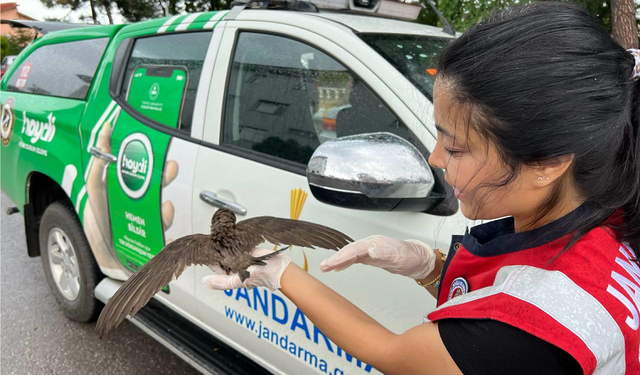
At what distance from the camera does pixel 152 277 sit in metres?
1.34

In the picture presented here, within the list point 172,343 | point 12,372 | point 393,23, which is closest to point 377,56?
point 393,23

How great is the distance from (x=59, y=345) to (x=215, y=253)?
2413 millimetres

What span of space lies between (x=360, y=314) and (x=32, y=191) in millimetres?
3202

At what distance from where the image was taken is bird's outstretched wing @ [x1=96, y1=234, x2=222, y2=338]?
4.21ft

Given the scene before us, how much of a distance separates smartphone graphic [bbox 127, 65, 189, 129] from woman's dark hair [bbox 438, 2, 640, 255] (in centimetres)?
180

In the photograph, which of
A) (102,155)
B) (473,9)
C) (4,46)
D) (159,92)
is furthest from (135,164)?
(4,46)

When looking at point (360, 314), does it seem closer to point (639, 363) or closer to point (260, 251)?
point (260, 251)

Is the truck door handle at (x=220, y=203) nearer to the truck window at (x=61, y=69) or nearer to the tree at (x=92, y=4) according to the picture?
the truck window at (x=61, y=69)

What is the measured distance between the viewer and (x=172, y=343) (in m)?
2.56

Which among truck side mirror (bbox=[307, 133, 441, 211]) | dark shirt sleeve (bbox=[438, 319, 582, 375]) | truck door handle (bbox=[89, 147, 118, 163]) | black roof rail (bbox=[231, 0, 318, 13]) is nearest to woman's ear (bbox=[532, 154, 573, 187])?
dark shirt sleeve (bbox=[438, 319, 582, 375])

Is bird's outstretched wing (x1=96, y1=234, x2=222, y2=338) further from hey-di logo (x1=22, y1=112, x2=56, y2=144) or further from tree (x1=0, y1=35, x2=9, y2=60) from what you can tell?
tree (x1=0, y1=35, x2=9, y2=60)

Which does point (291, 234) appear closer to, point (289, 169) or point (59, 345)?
point (289, 169)

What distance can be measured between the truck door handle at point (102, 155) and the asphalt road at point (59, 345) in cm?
125

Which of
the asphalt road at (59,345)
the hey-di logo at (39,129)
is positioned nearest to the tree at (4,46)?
the asphalt road at (59,345)
